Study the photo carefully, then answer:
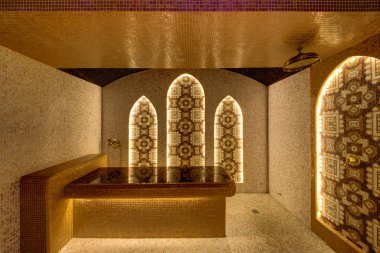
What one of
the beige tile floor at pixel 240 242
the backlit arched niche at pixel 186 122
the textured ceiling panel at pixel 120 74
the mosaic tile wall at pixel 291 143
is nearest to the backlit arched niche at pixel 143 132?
the backlit arched niche at pixel 186 122

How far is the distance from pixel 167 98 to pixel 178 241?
3.32 meters

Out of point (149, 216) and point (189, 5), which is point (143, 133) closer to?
point (149, 216)

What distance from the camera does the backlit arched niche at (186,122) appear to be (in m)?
5.55

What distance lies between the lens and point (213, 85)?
5547 mm

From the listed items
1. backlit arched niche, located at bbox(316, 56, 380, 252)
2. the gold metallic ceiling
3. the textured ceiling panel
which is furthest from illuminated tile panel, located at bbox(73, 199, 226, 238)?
the textured ceiling panel

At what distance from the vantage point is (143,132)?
5.57m

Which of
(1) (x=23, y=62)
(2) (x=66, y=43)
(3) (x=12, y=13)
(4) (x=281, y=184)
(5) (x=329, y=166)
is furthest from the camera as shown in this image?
(4) (x=281, y=184)

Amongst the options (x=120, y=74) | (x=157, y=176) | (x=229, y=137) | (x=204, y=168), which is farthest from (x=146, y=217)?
(x=120, y=74)

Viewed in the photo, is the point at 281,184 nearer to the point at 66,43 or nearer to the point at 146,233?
the point at 146,233

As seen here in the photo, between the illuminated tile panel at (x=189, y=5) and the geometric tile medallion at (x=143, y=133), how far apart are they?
3709 millimetres

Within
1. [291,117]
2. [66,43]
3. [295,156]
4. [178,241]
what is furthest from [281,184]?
[66,43]

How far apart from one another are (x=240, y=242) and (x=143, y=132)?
337 cm

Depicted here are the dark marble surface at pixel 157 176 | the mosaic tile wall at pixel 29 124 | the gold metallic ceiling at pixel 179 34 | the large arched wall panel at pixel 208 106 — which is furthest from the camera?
the large arched wall panel at pixel 208 106

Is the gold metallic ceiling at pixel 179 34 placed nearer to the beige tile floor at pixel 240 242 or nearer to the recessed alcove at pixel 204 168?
the recessed alcove at pixel 204 168
